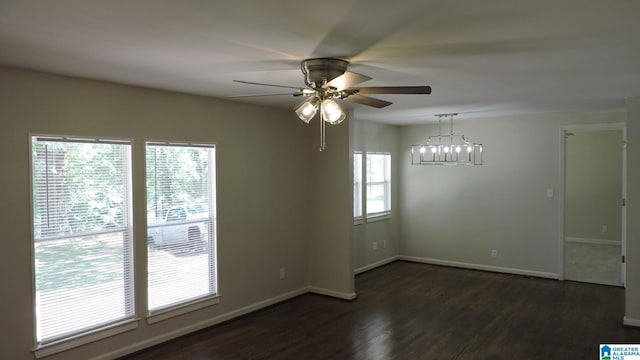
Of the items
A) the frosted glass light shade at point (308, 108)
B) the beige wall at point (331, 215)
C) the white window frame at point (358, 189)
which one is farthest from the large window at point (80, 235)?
the white window frame at point (358, 189)

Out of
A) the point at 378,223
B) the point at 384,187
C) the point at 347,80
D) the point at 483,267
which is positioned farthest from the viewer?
the point at 384,187

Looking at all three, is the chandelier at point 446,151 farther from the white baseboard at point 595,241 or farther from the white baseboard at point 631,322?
the white baseboard at point 595,241

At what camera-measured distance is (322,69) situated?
2805 millimetres

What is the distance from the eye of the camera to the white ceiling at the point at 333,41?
1.94 metres

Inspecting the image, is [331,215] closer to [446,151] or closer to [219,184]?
[219,184]

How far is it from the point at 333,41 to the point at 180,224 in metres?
2.63

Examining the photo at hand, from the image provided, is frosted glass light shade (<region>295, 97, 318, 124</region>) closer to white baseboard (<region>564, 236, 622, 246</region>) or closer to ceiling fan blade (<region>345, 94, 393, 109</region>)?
ceiling fan blade (<region>345, 94, 393, 109</region>)

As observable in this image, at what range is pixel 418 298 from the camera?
5430 mm

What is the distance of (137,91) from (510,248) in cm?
548

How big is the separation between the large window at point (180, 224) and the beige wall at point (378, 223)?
2457 mm

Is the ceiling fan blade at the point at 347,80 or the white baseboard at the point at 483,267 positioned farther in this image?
the white baseboard at the point at 483,267

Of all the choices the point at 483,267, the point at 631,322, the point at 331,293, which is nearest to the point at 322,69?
the point at 331,293

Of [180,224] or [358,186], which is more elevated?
[358,186]

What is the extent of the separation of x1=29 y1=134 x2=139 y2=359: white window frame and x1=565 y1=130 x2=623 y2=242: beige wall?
25.2 ft
